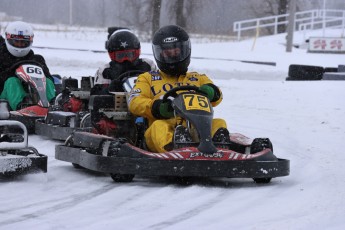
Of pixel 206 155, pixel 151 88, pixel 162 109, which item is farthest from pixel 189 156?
pixel 151 88

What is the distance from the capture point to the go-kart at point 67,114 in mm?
9758

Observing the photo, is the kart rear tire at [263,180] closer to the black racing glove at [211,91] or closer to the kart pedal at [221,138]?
the kart pedal at [221,138]

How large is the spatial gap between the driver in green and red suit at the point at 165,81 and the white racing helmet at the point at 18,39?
12.8 feet

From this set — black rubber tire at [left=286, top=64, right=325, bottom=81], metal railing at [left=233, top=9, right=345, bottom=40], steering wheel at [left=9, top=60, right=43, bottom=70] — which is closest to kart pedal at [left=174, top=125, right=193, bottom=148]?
steering wheel at [left=9, top=60, right=43, bottom=70]

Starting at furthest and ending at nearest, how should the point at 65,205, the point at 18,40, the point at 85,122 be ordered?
the point at 18,40, the point at 85,122, the point at 65,205

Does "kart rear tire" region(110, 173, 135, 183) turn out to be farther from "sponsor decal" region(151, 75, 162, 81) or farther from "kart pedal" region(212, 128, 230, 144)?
"sponsor decal" region(151, 75, 162, 81)

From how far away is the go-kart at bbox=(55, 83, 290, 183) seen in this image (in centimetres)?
658

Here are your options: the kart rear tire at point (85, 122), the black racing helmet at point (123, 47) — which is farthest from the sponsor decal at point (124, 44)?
Result: the kart rear tire at point (85, 122)

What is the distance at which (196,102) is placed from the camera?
7.02 meters

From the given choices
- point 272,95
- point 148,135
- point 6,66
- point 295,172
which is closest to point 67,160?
point 148,135

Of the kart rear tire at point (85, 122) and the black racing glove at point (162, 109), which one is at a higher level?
the black racing glove at point (162, 109)

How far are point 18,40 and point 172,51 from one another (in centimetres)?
417

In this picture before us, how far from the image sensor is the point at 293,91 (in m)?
15.5

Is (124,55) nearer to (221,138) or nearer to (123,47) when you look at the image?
(123,47)
